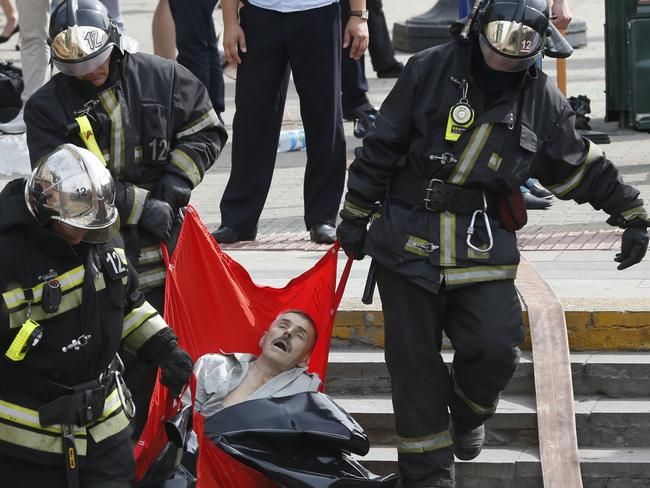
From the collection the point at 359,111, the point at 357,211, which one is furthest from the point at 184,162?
the point at 359,111

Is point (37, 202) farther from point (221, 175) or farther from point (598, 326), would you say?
point (221, 175)

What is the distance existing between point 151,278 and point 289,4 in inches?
76.2

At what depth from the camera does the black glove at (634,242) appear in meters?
5.74

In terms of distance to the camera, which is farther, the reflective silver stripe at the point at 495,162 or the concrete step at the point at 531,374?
the concrete step at the point at 531,374

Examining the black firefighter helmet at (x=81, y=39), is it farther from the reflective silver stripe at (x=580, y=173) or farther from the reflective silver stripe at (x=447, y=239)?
the reflective silver stripe at (x=580, y=173)

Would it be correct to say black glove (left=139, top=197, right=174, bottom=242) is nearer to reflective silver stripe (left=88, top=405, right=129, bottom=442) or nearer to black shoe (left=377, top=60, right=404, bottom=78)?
reflective silver stripe (left=88, top=405, right=129, bottom=442)

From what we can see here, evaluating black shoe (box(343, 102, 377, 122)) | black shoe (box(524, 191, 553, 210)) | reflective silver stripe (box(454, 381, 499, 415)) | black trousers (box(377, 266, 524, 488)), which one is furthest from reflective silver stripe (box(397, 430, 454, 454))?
black shoe (box(343, 102, 377, 122))

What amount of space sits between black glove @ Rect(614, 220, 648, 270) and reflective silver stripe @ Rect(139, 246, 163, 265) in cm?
180

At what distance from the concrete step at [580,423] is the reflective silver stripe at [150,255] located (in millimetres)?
1084

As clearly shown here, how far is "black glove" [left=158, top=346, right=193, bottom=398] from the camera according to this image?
17.8 feet

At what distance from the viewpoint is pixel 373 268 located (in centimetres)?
580

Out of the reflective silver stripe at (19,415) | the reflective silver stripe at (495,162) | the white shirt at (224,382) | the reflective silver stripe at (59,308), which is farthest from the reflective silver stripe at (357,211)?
the reflective silver stripe at (19,415)

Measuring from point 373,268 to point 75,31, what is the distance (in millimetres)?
1431

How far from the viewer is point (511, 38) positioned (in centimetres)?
533
